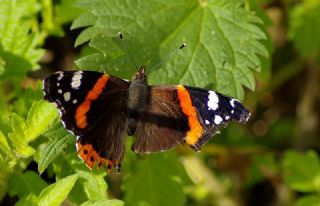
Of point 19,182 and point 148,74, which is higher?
point 148,74

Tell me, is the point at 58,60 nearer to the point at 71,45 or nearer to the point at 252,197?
the point at 71,45

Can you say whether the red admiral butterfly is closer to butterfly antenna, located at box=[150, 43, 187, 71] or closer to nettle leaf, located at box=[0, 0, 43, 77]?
butterfly antenna, located at box=[150, 43, 187, 71]

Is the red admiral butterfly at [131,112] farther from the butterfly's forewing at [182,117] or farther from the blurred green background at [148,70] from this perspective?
the blurred green background at [148,70]

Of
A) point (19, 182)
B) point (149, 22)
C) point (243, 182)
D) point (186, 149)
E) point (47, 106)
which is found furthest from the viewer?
point (243, 182)

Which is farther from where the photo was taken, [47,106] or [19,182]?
[19,182]

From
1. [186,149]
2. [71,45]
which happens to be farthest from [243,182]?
[71,45]

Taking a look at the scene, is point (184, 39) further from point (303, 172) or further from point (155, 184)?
point (303, 172)

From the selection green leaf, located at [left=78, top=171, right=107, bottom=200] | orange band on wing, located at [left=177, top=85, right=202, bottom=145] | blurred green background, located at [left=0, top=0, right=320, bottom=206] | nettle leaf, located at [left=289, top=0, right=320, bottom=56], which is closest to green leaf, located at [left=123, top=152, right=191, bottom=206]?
blurred green background, located at [left=0, top=0, right=320, bottom=206]
